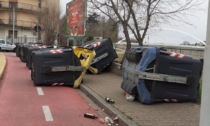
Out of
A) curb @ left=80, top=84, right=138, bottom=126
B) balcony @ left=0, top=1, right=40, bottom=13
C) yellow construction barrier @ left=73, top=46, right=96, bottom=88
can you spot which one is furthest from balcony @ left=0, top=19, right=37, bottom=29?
curb @ left=80, top=84, right=138, bottom=126

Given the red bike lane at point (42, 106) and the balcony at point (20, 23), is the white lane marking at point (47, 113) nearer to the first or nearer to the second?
the red bike lane at point (42, 106)

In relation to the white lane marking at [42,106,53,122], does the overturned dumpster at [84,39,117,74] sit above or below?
above

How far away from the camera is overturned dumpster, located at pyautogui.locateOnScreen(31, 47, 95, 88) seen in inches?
455

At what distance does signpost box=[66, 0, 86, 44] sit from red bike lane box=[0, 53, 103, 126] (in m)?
9.28

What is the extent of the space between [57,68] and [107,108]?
4.01 meters

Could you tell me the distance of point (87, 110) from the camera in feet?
27.3

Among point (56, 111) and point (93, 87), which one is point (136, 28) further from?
point (56, 111)

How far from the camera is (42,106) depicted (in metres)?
8.53

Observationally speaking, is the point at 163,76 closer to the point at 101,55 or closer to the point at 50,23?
the point at 101,55

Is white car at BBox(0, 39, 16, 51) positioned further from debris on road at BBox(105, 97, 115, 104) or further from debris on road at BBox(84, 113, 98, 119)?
debris on road at BBox(84, 113, 98, 119)

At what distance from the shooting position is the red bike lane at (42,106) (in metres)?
7.06

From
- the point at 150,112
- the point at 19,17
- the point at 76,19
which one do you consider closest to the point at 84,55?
the point at 150,112

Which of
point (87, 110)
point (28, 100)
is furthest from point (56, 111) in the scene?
point (28, 100)

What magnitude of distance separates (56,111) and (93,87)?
11.4ft
